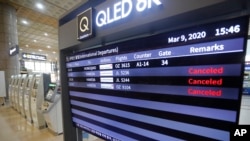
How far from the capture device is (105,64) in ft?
5.33

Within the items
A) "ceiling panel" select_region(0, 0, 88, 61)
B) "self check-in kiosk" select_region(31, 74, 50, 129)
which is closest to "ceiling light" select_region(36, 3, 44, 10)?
"ceiling panel" select_region(0, 0, 88, 61)

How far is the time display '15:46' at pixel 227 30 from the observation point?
862 mm

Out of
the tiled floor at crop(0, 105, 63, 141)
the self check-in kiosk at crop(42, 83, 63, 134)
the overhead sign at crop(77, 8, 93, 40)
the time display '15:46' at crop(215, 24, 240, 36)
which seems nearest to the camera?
the time display '15:46' at crop(215, 24, 240, 36)

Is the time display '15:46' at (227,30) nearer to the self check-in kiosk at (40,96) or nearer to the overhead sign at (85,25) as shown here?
the overhead sign at (85,25)

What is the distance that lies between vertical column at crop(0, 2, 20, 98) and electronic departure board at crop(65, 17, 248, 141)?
990 cm

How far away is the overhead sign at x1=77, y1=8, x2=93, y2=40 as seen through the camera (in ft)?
5.58

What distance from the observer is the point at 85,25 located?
69.6 inches

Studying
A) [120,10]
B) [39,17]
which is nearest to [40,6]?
[39,17]

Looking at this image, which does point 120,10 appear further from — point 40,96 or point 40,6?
point 40,6

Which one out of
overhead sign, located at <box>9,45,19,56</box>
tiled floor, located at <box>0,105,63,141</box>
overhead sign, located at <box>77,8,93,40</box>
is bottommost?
tiled floor, located at <box>0,105,63,141</box>

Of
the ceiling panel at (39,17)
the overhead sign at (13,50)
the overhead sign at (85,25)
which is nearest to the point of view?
the overhead sign at (85,25)

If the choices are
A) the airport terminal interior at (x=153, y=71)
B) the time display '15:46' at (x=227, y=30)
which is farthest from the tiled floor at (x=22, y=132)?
the time display '15:46' at (x=227, y=30)

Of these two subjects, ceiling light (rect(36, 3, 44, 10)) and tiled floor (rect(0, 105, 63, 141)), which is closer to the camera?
tiled floor (rect(0, 105, 63, 141))

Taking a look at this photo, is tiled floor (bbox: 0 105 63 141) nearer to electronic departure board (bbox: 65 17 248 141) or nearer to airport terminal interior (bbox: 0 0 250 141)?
airport terminal interior (bbox: 0 0 250 141)
